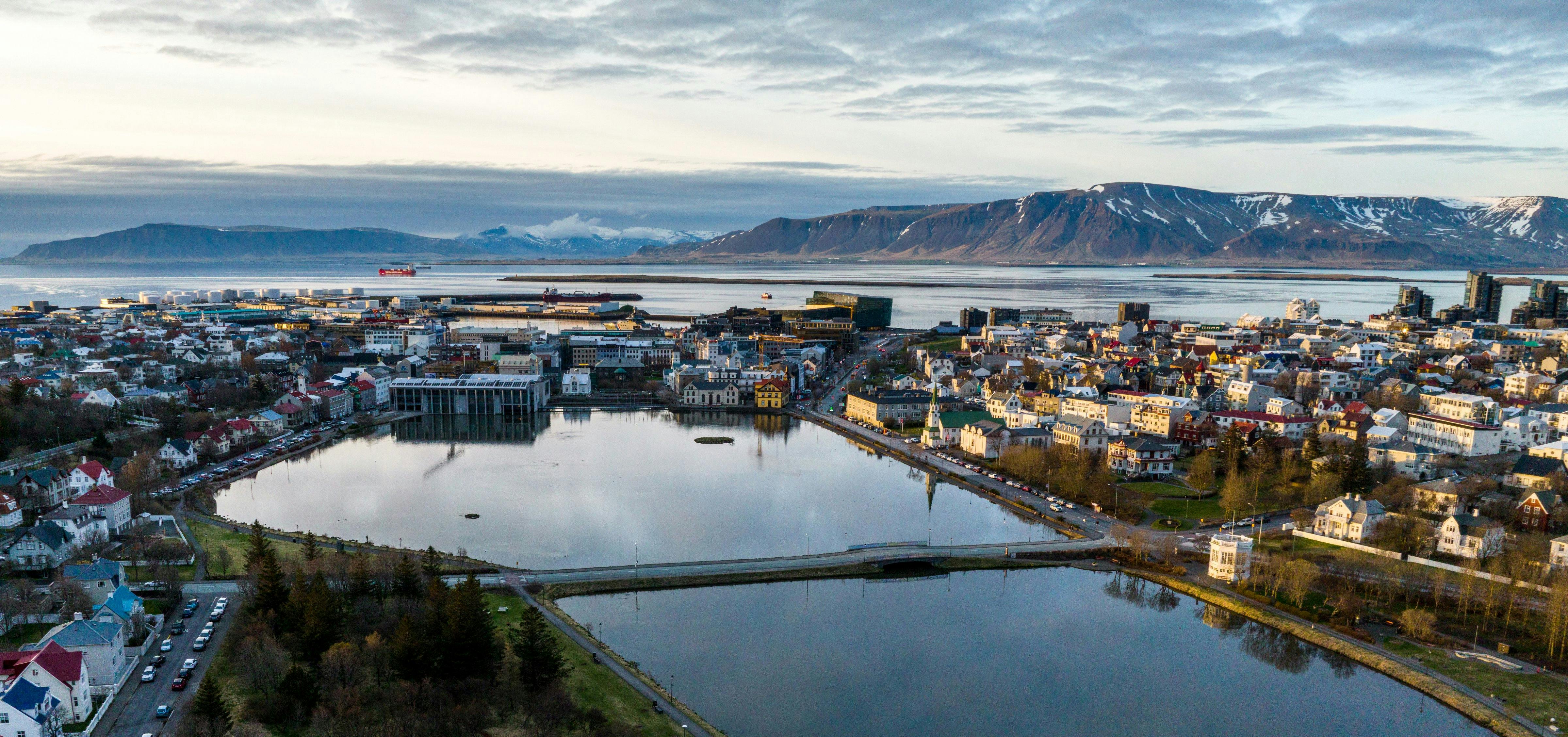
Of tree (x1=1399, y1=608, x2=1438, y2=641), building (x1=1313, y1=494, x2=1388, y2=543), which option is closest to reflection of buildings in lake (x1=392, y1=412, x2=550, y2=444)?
building (x1=1313, y1=494, x2=1388, y2=543)

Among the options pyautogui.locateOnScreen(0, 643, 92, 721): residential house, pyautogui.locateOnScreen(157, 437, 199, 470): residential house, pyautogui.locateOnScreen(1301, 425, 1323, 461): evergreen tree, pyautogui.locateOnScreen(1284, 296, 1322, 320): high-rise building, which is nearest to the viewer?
pyautogui.locateOnScreen(0, 643, 92, 721): residential house

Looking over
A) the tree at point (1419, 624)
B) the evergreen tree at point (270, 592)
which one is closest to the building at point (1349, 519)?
the tree at point (1419, 624)

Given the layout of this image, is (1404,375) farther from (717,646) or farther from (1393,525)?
(717,646)

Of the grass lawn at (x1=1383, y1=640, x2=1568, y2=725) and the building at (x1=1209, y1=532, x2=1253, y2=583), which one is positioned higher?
the building at (x1=1209, y1=532, x2=1253, y2=583)

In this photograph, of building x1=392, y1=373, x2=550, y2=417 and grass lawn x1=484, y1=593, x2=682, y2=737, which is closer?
grass lawn x1=484, y1=593, x2=682, y2=737

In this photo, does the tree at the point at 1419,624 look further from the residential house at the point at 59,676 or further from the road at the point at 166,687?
the residential house at the point at 59,676

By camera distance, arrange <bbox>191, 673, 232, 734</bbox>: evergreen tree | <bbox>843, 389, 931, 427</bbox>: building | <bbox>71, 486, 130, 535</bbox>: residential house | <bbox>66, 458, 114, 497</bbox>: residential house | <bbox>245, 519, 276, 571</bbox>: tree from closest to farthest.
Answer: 1. <bbox>191, 673, 232, 734</bbox>: evergreen tree
2. <bbox>245, 519, 276, 571</bbox>: tree
3. <bbox>71, 486, 130, 535</bbox>: residential house
4. <bbox>66, 458, 114, 497</bbox>: residential house
5. <bbox>843, 389, 931, 427</bbox>: building

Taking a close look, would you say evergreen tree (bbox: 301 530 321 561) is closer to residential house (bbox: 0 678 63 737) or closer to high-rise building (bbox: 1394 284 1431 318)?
residential house (bbox: 0 678 63 737)

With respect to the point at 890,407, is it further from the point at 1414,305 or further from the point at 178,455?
the point at 1414,305
